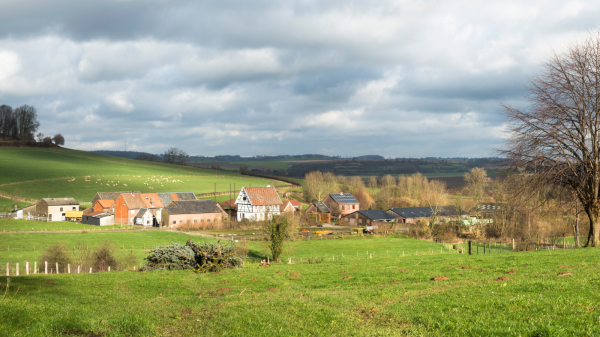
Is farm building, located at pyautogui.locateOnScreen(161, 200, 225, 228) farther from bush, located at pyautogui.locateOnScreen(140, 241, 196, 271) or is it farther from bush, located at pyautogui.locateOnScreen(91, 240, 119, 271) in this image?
bush, located at pyautogui.locateOnScreen(140, 241, 196, 271)

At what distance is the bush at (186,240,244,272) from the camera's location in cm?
2281

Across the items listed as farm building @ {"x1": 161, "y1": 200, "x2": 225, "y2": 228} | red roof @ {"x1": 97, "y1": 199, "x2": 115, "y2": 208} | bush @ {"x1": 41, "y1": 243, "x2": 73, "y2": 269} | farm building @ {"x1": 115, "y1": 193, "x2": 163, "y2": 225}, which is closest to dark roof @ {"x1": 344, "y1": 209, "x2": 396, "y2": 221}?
farm building @ {"x1": 161, "y1": 200, "x2": 225, "y2": 228}

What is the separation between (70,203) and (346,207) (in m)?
68.3

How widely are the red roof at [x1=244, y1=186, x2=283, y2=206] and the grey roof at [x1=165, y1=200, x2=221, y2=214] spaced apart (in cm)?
852

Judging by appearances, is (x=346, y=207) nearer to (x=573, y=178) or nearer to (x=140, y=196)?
(x=140, y=196)

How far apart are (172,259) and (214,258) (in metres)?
3.34

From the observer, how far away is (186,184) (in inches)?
4887

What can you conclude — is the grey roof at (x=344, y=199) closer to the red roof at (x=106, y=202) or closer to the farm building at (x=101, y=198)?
the farm building at (x=101, y=198)

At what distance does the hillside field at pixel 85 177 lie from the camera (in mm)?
100562

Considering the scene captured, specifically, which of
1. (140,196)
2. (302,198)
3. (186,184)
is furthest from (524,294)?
(186,184)

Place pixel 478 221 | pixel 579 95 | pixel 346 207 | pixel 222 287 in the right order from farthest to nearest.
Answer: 1. pixel 346 207
2. pixel 478 221
3. pixel 579 95
4. pixel 222 287

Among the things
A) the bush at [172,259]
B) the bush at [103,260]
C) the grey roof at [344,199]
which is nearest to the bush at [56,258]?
the bush at [103,260]

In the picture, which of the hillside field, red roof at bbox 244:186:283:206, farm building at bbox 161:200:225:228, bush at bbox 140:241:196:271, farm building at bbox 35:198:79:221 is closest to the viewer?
bush at bbox 140:241:196:271

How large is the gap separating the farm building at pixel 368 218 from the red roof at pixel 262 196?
18697mm
